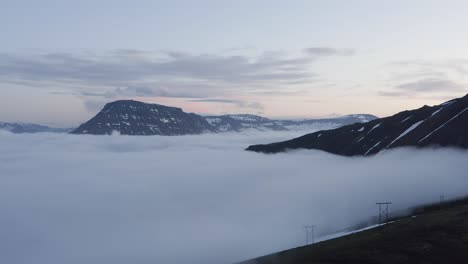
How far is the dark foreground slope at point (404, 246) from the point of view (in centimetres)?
9868

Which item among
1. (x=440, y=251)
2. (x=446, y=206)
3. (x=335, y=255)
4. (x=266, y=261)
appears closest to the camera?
(x=440, y=251)

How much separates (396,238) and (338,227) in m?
82.9

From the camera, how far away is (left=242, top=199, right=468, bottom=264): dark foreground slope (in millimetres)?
98681

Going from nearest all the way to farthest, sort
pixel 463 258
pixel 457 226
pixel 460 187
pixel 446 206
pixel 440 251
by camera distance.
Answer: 1. pixel 463 258
2. pixel 440 251
3. pixel 457 226
4. pixel 446 206
5. pixel 460 187

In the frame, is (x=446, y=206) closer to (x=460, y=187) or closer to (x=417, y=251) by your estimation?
(x=460, y=187)

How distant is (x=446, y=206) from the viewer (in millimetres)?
160750

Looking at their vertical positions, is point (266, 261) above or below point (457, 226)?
below

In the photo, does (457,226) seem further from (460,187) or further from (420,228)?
(460,187)

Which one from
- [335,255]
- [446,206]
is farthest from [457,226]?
[446,206]

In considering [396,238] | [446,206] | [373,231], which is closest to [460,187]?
[446,206]

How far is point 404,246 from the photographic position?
106 meters

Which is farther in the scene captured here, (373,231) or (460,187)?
(460,187)

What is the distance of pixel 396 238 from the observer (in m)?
115

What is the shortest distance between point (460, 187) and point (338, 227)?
54.5 metres
